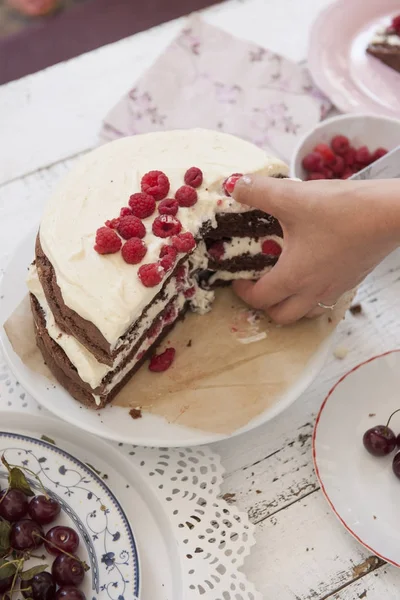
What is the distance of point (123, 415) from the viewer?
1909mm

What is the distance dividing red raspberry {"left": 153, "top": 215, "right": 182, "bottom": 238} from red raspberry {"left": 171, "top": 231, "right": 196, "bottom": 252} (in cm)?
2

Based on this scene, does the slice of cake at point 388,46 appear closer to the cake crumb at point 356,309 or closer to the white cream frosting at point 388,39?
the white cream frosting at point 388,39

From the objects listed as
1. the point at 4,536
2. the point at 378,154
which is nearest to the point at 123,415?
the point at 4,536

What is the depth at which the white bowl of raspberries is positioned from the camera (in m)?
2.45

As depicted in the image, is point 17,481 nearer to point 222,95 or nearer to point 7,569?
point 7,569

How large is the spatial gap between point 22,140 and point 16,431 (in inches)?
49.1

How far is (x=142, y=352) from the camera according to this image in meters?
2.05

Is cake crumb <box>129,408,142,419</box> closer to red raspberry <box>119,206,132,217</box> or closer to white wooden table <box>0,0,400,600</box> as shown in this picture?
white wooden table <box>0,0,400,600</box>

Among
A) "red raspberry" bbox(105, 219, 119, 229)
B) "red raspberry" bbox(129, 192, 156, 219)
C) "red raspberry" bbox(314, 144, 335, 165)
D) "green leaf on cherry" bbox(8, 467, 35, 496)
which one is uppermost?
"red raspberry" bbox(314, 144, 335, 165)

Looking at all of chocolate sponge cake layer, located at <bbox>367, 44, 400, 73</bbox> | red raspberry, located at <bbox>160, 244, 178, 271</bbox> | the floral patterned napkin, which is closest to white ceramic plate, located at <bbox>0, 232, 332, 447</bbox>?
red raspberry, located at <bbox>160, 244, 178, 271</bbox>

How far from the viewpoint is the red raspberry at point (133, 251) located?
1.80m

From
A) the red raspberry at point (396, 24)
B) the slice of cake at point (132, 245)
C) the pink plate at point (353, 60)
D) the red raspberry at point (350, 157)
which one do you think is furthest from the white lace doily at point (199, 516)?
the red raspberry at point (396, 24)

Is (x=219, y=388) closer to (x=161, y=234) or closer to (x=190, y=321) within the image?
(x=190, y=321)

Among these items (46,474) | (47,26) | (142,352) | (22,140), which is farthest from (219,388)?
(47,26)
